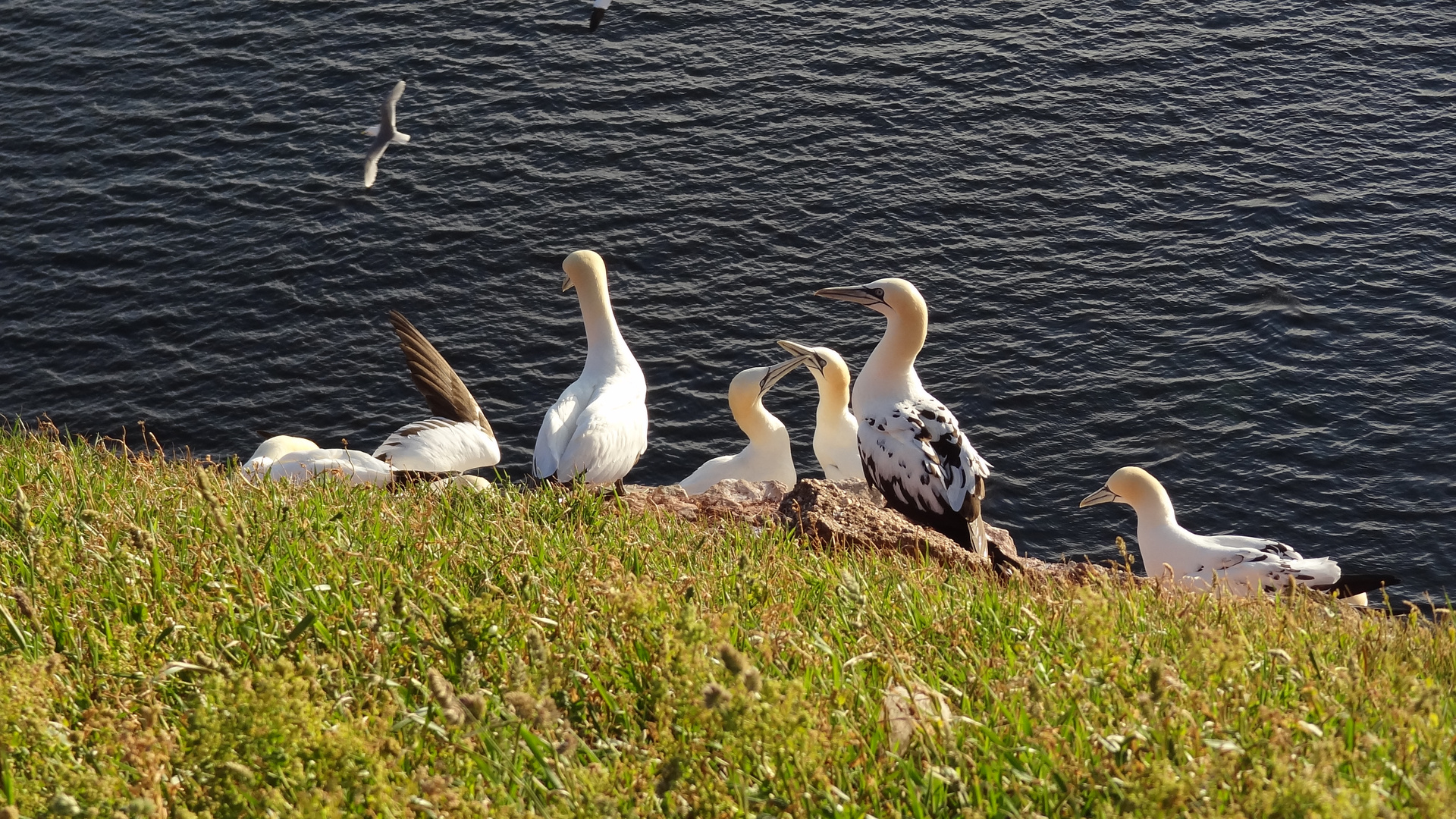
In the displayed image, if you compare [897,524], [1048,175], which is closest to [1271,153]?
[1048,175]

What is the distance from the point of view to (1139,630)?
429 centimetres

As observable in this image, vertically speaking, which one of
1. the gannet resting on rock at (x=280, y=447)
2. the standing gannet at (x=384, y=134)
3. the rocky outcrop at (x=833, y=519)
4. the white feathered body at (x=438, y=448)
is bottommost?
the gannet resting on rock at (x=280, y=447)

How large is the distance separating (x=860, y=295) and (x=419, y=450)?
146 inches

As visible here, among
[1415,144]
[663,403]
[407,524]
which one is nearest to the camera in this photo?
[407,524]

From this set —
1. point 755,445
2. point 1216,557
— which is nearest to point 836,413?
point 755,445

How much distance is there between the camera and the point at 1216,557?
9.85 m

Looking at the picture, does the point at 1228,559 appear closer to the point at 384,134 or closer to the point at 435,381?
the point at 435,381

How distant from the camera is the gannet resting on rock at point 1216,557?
30.6ft

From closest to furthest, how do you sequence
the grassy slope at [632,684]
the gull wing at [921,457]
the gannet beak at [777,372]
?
1. the grassy slope at [632,684]
2. the gull wing at [921,457]
3. the gannet beak at [777,372]

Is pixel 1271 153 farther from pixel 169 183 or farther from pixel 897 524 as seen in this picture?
pixel 169 183

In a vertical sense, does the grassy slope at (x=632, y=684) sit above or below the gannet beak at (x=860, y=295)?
above

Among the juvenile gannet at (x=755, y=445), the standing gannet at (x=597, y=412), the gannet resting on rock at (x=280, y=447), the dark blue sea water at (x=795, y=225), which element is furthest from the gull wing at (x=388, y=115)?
the juvenile gannet at (x=755, y=445)

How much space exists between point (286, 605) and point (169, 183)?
1834 centimetres

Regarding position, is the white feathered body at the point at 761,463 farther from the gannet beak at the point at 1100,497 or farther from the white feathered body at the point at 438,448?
the gannet beak at the point at 1100,497
